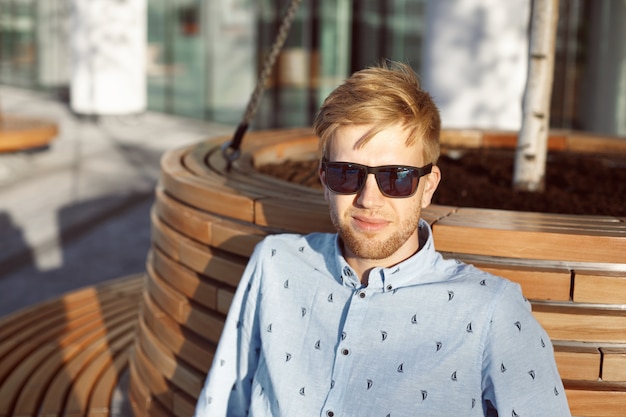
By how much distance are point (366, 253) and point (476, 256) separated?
0.53 metres

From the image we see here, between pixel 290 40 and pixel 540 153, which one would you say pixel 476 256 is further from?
pixel 290 40

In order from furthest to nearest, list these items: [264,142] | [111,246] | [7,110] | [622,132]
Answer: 1. [7,110]
2. [622,132]
3. [111,246]
4. [264,142]

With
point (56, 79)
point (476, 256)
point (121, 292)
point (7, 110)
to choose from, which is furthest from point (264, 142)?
point (56, 79)

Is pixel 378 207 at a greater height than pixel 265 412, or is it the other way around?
pixel 378 207

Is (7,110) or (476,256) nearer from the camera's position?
(476,256)

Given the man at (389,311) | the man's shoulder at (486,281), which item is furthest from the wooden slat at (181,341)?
the man's shoulder at (486,281)

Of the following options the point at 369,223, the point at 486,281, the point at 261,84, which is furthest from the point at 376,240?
the point at 261,84

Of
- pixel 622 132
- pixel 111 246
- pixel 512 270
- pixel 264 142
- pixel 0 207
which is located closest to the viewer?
pixel 512 270

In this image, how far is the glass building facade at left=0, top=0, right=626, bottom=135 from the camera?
622 inches

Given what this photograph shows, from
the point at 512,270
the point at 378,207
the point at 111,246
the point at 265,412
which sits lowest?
the point at 111,246

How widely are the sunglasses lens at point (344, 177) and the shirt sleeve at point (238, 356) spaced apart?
370 mm

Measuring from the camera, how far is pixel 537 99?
4.20 metres

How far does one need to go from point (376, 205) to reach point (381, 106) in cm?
→ 25

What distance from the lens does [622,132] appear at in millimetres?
14359
